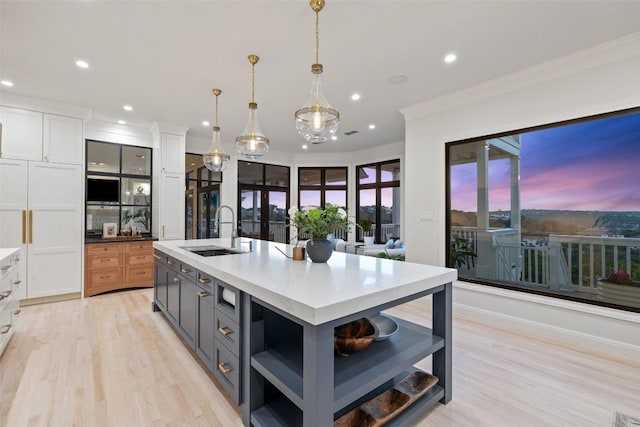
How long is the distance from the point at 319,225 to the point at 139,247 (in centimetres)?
416

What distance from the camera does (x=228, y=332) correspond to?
1836 mm

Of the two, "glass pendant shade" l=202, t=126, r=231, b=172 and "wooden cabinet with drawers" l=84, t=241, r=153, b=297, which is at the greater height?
"glass pendant shade" l=202, t=126, r=231, b=172

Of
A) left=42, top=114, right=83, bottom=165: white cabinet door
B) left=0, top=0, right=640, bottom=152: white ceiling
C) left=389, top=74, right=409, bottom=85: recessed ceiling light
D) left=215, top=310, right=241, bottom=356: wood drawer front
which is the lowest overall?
left=215, top=310, right=241, bottom=356: wood drawer front

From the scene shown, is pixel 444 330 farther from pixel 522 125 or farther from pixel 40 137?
pixel 40 137

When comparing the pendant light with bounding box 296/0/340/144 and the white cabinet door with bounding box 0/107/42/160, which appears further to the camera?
the white cabinet door with bounding box 0/107/42/160

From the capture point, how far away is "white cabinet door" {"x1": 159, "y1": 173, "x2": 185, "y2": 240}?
5.25 meters

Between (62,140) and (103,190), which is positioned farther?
(103,190)

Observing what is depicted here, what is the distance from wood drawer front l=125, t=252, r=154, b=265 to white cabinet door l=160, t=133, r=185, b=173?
154 centimetres

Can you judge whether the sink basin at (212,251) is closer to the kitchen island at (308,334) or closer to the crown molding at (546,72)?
the kitchen island at (308,334)

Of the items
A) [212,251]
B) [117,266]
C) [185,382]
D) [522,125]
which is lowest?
[185,382]

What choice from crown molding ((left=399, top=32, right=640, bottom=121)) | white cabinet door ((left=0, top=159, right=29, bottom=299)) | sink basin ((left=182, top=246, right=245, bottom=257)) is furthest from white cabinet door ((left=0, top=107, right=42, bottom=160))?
crown molding ((left=399, top=32, right=640, bottom=121))

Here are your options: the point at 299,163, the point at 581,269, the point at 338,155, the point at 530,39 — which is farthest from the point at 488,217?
the point at 299,163

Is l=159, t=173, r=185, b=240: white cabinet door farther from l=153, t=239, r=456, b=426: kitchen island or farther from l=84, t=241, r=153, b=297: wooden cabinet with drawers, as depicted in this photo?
l=153, t=239, r=456, b=426: kitchen island

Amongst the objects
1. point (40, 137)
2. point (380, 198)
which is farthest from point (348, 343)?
point (380, 198)
